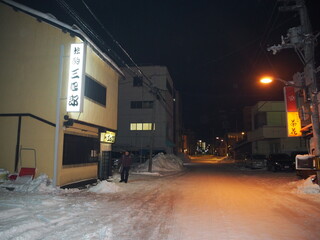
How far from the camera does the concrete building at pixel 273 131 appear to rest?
36969mm

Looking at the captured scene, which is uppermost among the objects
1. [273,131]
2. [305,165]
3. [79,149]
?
[273,131]

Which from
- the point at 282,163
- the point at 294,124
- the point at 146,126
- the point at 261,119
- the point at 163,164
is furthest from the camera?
the point at 146,126

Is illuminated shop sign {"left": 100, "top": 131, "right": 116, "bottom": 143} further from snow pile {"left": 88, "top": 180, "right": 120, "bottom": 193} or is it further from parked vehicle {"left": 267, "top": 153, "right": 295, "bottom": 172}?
parked vehicle {"left": 267, "top": 153, "right": 295, "bottom": 172}

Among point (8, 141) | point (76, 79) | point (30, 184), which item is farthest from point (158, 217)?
point (8, 141)

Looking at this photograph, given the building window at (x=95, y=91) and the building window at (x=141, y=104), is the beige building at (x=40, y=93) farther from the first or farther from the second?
the building window at (x=141, y=104)

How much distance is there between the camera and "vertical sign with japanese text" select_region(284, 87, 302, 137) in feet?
65.2

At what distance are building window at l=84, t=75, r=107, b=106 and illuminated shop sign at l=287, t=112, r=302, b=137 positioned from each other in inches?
537

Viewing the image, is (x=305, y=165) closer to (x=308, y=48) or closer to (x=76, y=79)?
(x=308, y=48)

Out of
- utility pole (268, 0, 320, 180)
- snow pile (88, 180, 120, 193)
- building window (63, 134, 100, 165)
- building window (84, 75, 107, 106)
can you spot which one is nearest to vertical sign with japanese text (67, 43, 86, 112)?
building window (63, 134, 100, 165)

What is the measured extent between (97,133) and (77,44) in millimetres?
6571

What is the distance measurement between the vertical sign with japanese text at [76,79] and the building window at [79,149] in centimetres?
187

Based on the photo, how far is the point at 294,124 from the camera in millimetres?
20297

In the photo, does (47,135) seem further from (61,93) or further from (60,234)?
(60,234)

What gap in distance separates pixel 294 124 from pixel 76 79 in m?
16.0
